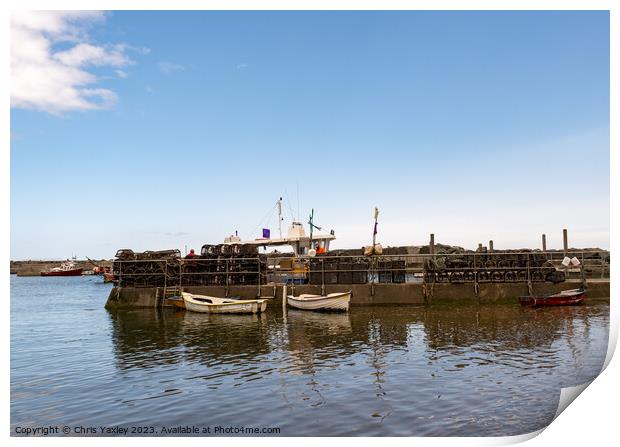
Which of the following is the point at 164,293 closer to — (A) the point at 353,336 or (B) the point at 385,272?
(B) the point at 385,272

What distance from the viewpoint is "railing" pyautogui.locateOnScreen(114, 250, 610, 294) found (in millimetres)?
34188

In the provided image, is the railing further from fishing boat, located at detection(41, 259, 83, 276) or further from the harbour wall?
fishing boat, located at detection(41, 259, 83, 276)

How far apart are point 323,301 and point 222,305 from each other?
23.9 feet

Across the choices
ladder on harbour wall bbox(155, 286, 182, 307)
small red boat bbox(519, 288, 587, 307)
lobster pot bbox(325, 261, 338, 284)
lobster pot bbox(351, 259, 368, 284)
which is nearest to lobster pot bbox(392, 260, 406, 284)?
lobster pot bbox(351, 259, 368, 284)

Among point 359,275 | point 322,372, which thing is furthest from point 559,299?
point 322,372

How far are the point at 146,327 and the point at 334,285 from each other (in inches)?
543

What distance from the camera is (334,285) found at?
35781 millimetres

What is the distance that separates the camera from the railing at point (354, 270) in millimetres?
34188

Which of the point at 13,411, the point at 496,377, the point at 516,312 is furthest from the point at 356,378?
the point at 516,312

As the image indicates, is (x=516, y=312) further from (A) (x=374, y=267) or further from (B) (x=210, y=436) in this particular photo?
(B) (x=210, y=436)

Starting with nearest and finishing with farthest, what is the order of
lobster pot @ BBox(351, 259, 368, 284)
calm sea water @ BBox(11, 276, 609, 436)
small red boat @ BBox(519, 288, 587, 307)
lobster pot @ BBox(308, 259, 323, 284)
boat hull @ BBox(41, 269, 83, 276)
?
calm sea water @ BBox(11, 276, 609, 436), small red boat @ BBox(519, 288, 587, 307), lobster pot @ BBox(351, 259, 368, 284), lobster pot @ BBox(308, 259, 323, 284), boat hull @ BBox(41, 269, 83, 276)

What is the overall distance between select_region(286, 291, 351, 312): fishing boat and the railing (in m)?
2.53

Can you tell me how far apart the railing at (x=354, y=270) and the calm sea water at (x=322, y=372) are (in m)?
4.39

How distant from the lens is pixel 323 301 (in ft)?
107
